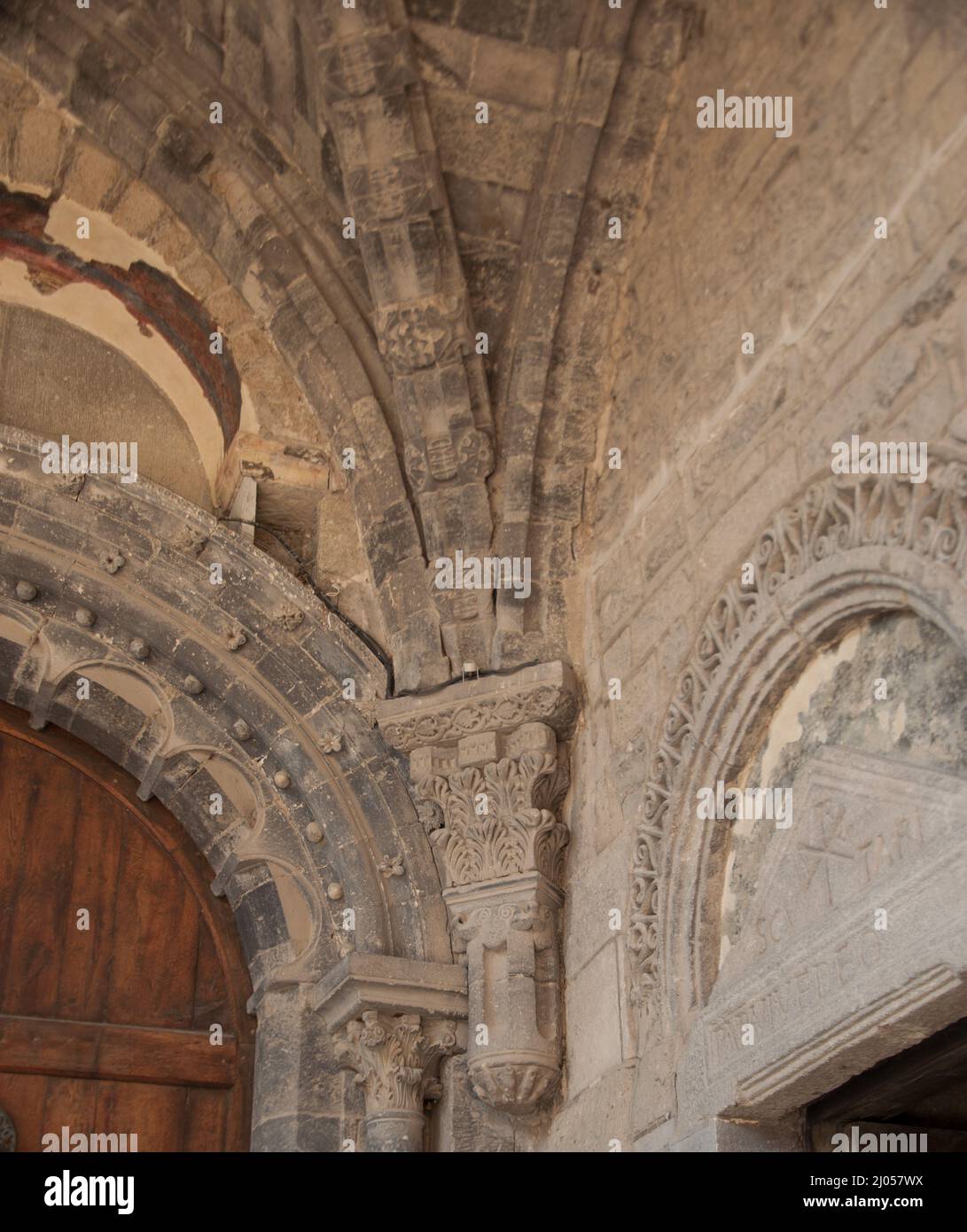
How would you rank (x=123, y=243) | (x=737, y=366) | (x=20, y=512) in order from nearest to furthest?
(x=737, y=366), (x=20, y=512), (x=123, y=243)

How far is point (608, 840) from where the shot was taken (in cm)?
418

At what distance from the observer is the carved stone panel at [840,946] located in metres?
2.85

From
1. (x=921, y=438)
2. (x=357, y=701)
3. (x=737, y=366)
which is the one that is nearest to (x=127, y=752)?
(x=357, y=701)

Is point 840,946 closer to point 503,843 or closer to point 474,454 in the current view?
point 503,843

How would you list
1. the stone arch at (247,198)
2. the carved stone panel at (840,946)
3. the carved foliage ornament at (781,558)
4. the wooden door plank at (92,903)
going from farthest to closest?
the stone arch at (247,198), the wooden door plank at (92,903), the carved foliage ornament at (781,558), the carved stone panel at (840,946)

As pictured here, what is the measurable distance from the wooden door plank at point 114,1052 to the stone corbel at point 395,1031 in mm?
490

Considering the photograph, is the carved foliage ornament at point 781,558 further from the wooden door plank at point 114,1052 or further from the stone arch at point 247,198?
the wooden door plank at point 114,1052

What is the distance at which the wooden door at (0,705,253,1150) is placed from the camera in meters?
4.42

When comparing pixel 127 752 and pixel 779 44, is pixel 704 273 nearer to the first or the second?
pixel 779 44

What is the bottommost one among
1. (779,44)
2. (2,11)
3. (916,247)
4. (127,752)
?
(127,752)

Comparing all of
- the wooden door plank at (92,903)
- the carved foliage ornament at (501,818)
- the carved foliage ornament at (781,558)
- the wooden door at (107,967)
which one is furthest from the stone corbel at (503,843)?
the wooden door plank at (92,903)

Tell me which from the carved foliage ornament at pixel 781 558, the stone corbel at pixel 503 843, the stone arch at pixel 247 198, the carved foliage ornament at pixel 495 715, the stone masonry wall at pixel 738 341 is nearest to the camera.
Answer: the carved foliage ornament at pixel 781 558

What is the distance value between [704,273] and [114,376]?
2071mm

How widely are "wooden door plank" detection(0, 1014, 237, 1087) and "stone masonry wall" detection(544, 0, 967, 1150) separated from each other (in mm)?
1124
